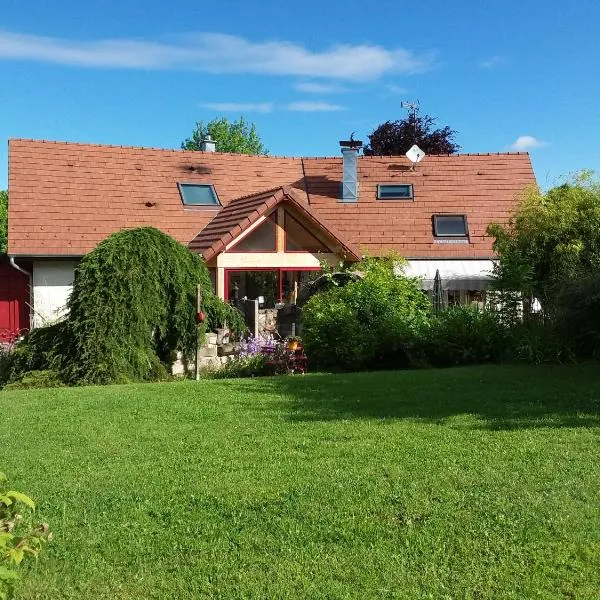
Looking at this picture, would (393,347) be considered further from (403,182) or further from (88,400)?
(403,182)

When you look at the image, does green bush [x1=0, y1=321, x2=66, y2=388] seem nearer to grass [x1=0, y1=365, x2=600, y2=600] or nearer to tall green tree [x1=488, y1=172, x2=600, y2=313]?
grass [x1=0, y1=365, x2=600, y2=600]

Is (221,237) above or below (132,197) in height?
below

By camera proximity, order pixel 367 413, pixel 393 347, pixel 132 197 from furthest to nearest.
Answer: pixel 132 197, pixel 393 347, pixel 367 413

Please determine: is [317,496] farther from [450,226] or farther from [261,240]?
[450,226]

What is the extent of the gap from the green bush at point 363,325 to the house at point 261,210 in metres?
4.85

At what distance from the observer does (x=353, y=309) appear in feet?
49.2

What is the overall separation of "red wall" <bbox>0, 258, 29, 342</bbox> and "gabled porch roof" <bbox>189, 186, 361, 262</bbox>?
5105 mm

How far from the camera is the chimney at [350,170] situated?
2481 centimetres

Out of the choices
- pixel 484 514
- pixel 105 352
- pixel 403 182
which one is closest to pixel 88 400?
pixel 105 352

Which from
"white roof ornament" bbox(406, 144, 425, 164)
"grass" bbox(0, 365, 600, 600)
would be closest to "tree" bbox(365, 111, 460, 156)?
"white roof ornament" bbox(406, 144, 425, 164)

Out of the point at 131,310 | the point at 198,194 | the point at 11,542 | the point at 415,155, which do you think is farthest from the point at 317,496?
the point at 415,155

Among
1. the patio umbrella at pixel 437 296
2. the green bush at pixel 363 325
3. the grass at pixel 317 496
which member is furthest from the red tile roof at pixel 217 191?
the grass at pixel 317 496

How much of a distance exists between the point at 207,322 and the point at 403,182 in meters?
12.9

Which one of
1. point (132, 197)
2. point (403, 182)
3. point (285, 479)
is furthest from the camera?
point (403, 182)
